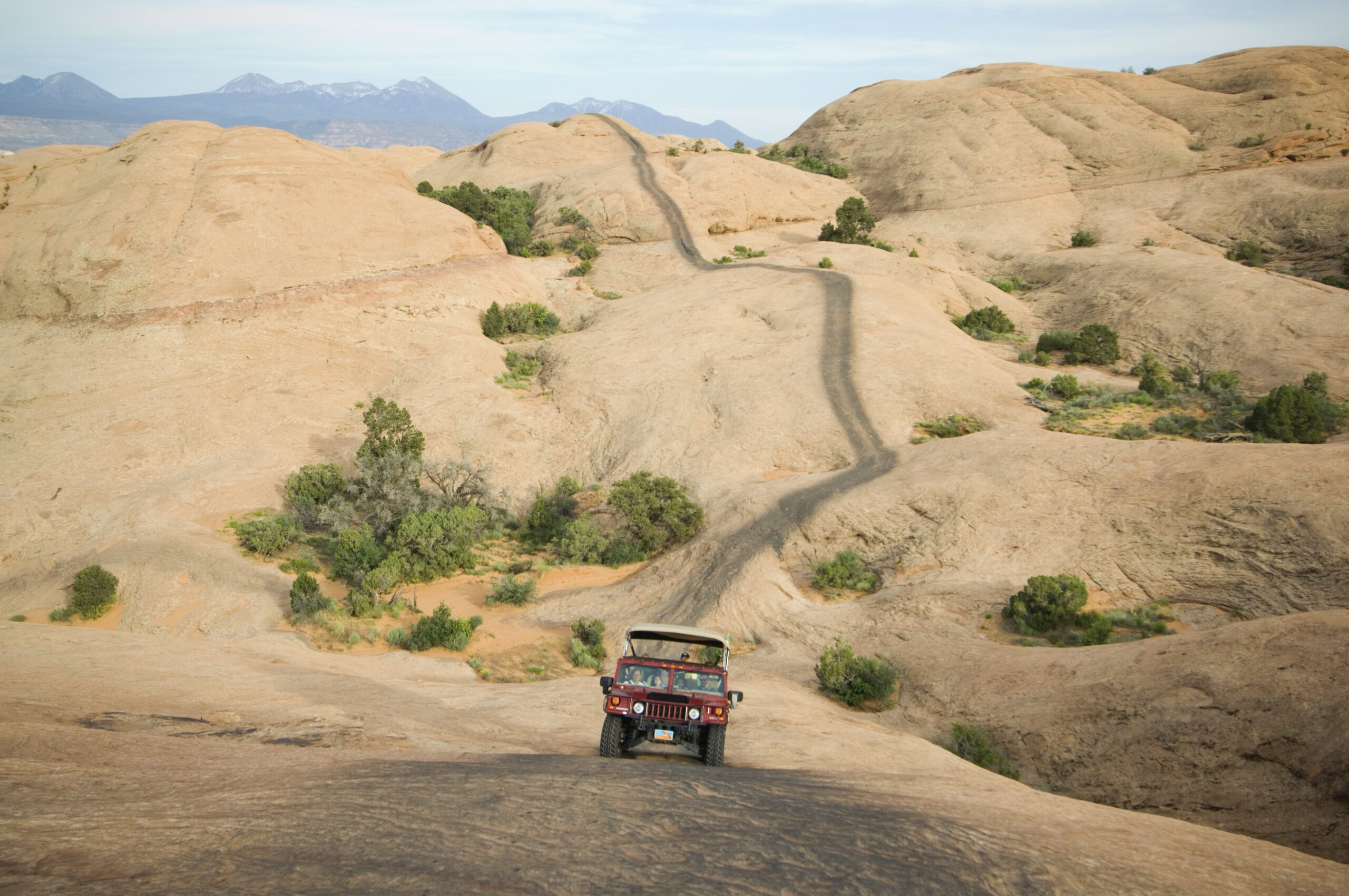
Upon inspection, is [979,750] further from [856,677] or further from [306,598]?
[306,598]

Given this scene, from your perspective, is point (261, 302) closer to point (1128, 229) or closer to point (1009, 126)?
point (1128, 229)

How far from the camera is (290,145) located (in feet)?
140

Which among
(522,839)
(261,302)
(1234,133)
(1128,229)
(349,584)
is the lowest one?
(349,584)

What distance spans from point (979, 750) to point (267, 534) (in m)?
19.3

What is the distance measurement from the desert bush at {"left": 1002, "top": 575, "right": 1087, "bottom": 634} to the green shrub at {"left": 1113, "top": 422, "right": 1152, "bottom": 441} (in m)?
9.49

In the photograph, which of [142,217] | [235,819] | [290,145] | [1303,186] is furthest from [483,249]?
[1303,186]

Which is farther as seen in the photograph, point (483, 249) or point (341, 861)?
point (483, 249)

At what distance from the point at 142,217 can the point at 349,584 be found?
24.9 metres

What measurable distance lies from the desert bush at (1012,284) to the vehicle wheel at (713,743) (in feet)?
129

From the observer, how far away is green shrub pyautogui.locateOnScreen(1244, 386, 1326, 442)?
73.7 feet

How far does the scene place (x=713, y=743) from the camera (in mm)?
9758

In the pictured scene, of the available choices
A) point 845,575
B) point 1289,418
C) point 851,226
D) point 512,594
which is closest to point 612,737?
point 845,575

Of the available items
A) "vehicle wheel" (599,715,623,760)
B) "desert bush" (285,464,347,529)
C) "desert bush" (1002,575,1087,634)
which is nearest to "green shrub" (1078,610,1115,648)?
"desert bush" (1002,575,1087,634)

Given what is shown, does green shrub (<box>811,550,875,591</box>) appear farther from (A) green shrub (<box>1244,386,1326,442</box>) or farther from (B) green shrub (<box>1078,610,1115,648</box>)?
(A) green shrub (<box>1244,386,1326,442</box>)
